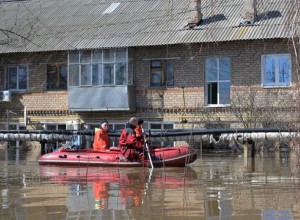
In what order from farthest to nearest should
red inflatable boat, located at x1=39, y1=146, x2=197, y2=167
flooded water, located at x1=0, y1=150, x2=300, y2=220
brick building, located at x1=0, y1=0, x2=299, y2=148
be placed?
brick building, located at x1=0, y1=0, x2=299, y2=148
red inflatable boat, located at x1=39, y1=146, x2=197, y2=167
flooded water, located at x1=0, y1=150, x2=300, y2=220

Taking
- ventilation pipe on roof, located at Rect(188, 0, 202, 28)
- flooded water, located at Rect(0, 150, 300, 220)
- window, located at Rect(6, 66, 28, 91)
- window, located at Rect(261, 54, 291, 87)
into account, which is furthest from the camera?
window, located at Rect(6, 66, 28, 91)

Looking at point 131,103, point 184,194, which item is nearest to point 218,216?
point 184,194

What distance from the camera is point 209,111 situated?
31.3 m

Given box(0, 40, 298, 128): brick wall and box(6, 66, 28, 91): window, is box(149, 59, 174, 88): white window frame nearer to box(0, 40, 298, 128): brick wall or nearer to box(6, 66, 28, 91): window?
box(0, 40, 298, 128): brick wall

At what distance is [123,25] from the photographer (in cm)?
3328

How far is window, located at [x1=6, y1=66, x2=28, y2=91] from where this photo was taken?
35.6 meters

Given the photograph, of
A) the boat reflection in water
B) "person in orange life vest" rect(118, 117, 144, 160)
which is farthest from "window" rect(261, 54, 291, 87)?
"person in orange life vest" rect(118, 117, 144, 160)

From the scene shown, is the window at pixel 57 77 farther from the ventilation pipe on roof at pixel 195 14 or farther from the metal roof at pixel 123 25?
the ventilation pipe on roof at pixel 195 14

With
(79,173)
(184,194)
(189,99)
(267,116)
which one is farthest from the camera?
(189,99)

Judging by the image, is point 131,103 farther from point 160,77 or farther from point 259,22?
point 259,22

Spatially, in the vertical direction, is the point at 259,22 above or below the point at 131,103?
above

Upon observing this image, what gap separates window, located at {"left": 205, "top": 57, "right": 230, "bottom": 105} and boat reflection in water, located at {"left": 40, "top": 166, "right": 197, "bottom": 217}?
11585mm

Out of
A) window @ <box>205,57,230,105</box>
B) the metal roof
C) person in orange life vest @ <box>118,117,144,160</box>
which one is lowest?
person in orange life vest @ <box>118,117,144,160</box>

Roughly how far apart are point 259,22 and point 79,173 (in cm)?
1451
